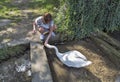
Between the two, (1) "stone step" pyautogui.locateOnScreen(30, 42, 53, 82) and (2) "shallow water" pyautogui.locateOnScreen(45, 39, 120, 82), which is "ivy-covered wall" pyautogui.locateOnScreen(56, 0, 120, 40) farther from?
(1) "stone step" pyautogui.locateOnScreen(30, 42, 53, 82)

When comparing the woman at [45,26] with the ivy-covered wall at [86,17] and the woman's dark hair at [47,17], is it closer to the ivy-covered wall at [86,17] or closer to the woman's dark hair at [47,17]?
the woman's dark hair at [47,17]

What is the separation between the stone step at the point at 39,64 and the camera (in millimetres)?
4938

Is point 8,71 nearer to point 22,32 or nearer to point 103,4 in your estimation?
point 22,32

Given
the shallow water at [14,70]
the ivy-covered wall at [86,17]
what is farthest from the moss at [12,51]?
the ivy-covered wall at [86,17]

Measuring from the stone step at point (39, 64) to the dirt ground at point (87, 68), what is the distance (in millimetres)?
195

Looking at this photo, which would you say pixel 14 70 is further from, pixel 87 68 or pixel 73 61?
pixel 87 68

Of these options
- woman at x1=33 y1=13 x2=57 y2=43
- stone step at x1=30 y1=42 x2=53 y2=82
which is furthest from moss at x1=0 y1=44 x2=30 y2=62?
woman at x1=33 y1=13 x2=57 y2=43

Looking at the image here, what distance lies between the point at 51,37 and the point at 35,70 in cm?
135

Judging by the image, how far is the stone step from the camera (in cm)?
494

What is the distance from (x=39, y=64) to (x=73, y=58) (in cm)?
86

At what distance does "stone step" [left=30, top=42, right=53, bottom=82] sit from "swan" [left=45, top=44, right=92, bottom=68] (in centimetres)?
32

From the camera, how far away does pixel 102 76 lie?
5344 mm

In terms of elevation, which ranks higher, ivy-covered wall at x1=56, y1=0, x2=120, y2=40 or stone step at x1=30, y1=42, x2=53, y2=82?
ivy-covered wall at x1=56, y1=0, x2=120, y2=40

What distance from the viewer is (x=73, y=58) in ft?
18.7
